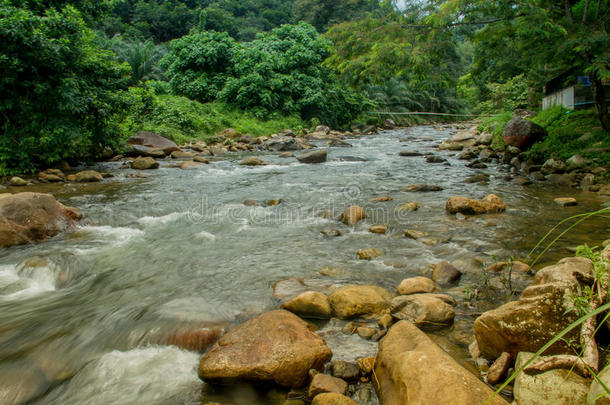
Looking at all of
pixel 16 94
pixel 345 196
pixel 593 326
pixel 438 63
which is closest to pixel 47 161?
pixel 16 94

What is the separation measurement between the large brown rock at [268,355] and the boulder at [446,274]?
155 cm

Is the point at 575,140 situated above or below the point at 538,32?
below

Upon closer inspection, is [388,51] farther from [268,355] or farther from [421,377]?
[421,377]

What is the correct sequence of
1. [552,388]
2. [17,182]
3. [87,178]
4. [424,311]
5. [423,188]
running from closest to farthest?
[552,388] → [424,311] → [423,188] → [17,182] → [87,178]

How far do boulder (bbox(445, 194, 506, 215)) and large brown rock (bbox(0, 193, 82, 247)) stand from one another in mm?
5803

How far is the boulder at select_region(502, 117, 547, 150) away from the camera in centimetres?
1025

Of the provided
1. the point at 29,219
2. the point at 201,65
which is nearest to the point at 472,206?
the point at 29,219

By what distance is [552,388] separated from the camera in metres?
1.66

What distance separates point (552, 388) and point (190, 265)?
3.57m

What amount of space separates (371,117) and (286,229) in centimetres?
2435

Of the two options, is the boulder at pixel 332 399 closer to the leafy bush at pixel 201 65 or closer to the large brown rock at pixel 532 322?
the large brown rock at pixel 532 322

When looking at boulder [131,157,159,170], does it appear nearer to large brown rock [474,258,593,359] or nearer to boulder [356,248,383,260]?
boulder [356,248,383,260]

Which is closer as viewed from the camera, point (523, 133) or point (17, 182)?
point (17, 182)

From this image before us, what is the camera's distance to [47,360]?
2.68m
